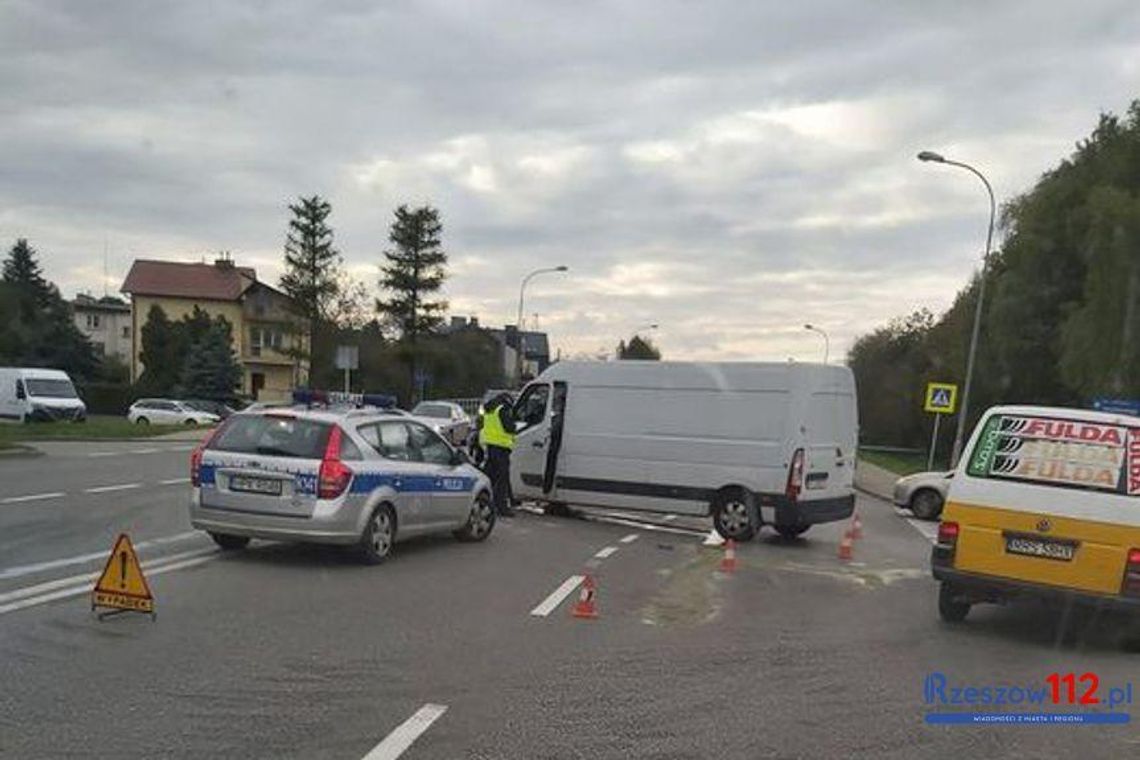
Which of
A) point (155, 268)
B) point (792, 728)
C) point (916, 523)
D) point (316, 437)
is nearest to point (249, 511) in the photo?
point (316, 437)

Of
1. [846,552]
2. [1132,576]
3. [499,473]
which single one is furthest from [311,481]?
[1132,576]

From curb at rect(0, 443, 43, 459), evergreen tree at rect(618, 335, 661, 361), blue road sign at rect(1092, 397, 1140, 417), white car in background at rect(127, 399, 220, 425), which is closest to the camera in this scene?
blue road sign at rect(1092, 397, 1140, 417)

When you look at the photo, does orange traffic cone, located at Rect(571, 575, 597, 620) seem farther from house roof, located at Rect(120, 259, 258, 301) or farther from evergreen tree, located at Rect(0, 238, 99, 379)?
house roof, located at Rect(120, 259, 258, 301)

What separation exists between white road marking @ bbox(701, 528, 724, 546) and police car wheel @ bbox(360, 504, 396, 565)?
4804 mm

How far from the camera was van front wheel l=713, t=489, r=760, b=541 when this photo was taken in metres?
15.3

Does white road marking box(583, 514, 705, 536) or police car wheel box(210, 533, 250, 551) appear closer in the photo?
police car wheel box(210, 533, 250, 551)

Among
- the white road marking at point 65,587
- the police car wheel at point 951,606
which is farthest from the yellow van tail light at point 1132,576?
the white road marking at point 65,587

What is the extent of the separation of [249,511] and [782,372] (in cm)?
742

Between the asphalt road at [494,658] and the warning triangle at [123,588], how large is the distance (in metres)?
0.12

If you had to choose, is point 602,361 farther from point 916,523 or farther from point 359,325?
point 359,325

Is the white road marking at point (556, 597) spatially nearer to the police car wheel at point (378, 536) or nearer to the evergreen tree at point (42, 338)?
the police car wheel at point (378, 536)

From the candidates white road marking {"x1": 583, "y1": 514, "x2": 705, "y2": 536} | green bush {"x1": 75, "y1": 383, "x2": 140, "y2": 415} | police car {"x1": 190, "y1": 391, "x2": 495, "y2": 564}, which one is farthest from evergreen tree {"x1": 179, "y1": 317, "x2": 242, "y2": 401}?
police car {"x1": 190, "y1": 391, "x2": 495, "y2": 564}

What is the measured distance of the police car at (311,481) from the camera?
35.7ft

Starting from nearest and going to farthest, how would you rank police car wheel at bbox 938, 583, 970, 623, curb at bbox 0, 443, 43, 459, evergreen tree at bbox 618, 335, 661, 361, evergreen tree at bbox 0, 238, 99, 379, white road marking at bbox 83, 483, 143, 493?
police car wheel at bbox 938, 583, 970, 623
white road marking at bbox 83, 483, 143, 493
curb at bbox 0, 443, 43, 459
evergreen tree at bbox 0, 238, 99, 379
evergreen tree at bbox 618, 335, 661, 361
